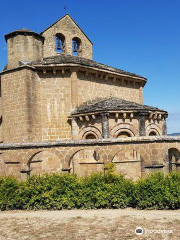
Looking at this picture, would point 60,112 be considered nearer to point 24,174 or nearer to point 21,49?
point 21,49

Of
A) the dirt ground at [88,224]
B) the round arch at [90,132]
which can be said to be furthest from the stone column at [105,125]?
the dirt ground at [88,224]

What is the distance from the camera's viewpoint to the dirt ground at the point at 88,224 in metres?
6.05

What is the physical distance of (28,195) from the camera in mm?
9438

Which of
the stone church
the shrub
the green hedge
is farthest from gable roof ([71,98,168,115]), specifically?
the shrub

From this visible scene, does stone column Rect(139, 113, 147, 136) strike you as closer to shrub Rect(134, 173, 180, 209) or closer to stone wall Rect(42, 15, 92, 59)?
shrub Rect(134, 173, 180, 209)

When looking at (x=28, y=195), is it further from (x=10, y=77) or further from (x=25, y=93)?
(x=10, y=77)

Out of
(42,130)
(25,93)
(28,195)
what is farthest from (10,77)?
(28,195)

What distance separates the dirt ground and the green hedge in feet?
1.39

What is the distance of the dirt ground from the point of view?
19.9 feet

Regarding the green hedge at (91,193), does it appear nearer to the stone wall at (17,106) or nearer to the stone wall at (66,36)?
the stone wall at (17,106)

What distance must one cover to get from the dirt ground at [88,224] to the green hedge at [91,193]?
0.42m

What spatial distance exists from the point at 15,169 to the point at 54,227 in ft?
15.8

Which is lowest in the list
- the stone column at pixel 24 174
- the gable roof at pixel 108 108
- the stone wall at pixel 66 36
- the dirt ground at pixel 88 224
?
the dirt ground at pixel 88 224

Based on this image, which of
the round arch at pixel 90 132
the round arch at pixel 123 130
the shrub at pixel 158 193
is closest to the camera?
the shrub at pixel 158 193
